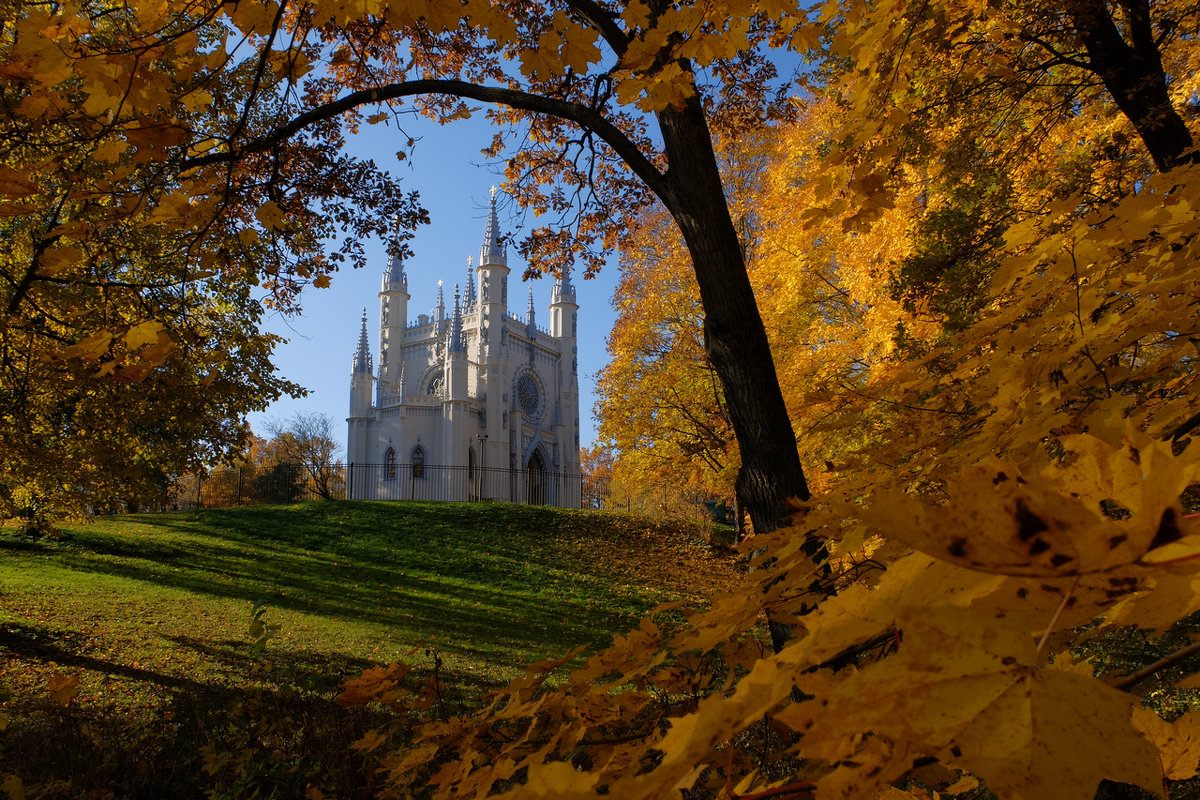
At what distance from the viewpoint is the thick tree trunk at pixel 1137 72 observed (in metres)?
4.33

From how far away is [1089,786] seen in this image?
0.34m

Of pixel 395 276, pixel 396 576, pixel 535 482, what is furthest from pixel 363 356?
pixel 396 576

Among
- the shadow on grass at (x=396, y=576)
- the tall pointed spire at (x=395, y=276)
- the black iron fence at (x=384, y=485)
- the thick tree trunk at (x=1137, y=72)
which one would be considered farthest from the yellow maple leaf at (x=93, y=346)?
the tall pointed spire at (x=395, y=276)

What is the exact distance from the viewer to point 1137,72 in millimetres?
4848

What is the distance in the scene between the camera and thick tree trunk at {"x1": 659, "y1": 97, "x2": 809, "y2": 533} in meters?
3.25

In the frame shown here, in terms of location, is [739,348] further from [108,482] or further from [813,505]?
[108,482]

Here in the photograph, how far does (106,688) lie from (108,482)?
8.33 ft

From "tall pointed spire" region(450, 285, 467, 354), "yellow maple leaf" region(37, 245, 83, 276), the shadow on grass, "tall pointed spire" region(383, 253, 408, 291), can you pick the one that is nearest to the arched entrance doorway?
"tall pointed spire" region(450, 285, 467, 354)

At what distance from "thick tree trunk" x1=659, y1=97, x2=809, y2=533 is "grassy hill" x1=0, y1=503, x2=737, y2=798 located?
736 mm

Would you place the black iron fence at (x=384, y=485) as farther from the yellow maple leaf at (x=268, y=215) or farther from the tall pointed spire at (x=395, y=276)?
the yellow maple leaf at (x=268, y=215)

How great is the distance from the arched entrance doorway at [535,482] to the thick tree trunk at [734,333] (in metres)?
32.4

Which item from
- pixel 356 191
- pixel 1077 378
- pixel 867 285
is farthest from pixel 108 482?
pixel 867 285

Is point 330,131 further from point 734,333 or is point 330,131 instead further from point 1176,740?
point 1176,740

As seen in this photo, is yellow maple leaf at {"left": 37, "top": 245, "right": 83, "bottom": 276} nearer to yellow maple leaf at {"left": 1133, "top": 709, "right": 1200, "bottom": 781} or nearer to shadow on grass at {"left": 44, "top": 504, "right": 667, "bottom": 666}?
yellow maple leaf at {"left": 1133, "top": 709, "right": 1200, "bottom": 781}
